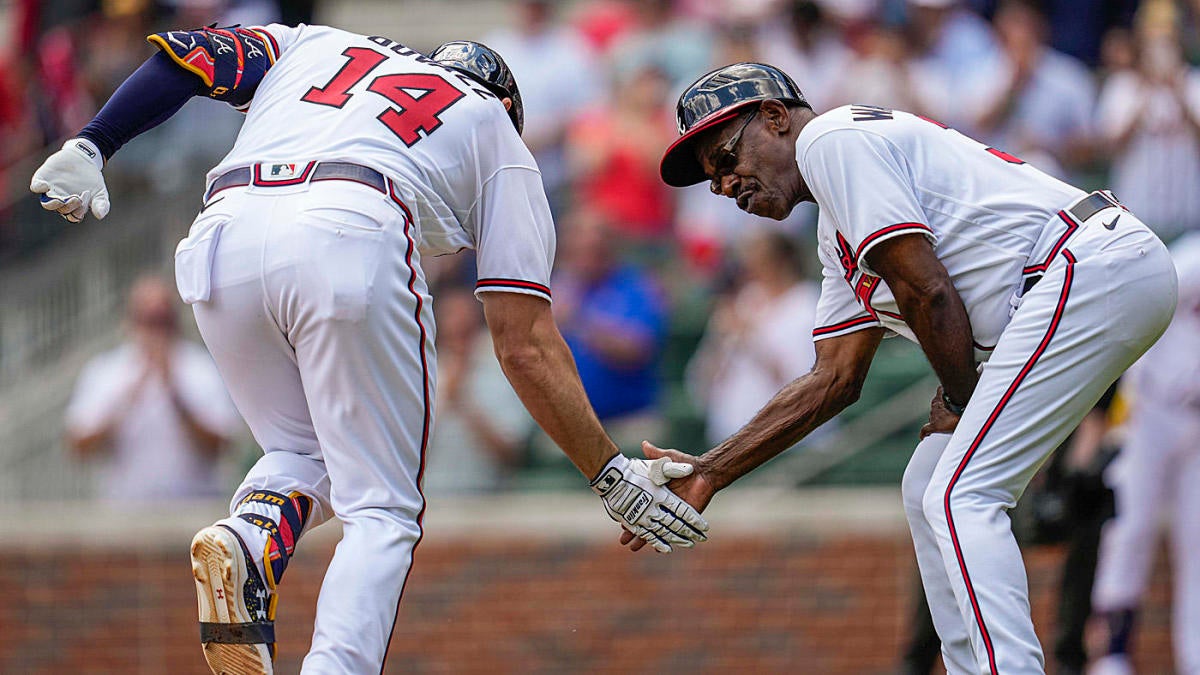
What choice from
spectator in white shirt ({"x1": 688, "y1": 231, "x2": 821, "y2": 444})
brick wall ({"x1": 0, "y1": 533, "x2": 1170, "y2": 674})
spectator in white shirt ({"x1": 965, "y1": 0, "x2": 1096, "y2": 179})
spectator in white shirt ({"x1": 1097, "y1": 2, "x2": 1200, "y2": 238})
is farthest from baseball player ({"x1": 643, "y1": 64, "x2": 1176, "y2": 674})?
spectator in white shirt ({"x1": 1097, "y1": 2, "x2": 1200, "y2": 238})

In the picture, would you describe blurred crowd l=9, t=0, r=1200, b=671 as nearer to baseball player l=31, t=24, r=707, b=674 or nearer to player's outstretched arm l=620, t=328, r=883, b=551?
player's outstretched arm l=620, t=328, r=883, b=551

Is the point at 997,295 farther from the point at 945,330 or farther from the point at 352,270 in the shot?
the point at 352,270

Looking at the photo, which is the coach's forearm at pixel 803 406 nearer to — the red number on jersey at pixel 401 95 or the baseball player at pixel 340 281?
the baseball player at pixel 340 281

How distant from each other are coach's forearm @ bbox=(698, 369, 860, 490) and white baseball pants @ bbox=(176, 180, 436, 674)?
1.20 metres

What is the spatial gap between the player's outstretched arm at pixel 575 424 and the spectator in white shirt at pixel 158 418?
5155mm

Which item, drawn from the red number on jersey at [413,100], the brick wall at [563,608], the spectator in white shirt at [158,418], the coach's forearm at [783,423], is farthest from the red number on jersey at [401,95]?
the spectator in white shirt at [158,418]

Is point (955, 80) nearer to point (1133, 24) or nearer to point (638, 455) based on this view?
point (1133, 24)

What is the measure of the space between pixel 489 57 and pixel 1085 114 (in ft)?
21.5

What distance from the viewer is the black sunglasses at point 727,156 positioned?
5.42 m

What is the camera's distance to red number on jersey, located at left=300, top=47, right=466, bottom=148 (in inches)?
201

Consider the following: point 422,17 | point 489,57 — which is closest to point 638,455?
point 489,57

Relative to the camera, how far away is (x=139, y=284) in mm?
11148

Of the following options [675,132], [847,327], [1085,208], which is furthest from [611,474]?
[675,132]

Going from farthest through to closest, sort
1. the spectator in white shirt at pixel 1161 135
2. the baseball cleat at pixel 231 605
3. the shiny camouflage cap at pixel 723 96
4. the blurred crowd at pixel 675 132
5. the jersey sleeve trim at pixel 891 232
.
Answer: the spectator in white shirt at pixel 1161 135 → the blurred crowd at pixel 675 132 → the shiny camouflage cap at pixel 723 96 → the jersey sleeve trim at pixel 891 232 → the baseball cleat at pixel 231 605
